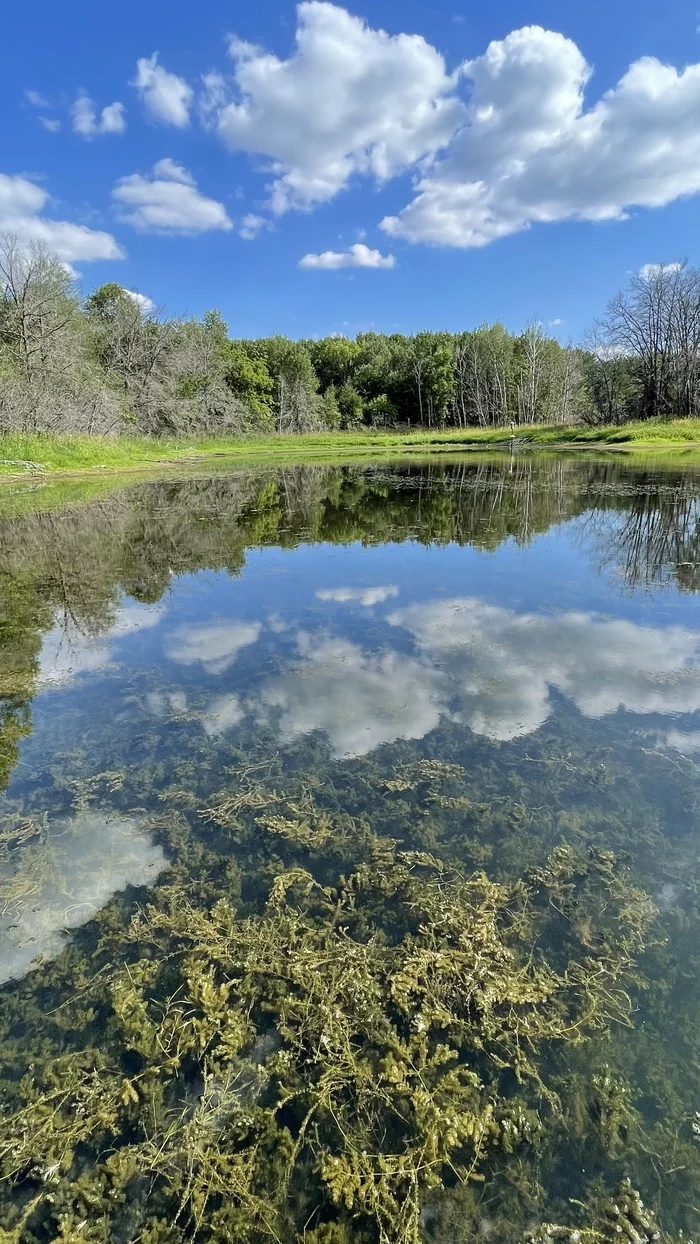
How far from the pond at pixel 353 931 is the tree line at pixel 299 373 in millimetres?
26670

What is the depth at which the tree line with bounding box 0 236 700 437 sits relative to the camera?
31.3 m

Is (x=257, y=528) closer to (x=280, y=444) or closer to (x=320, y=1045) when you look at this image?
(x=320, y=1045)

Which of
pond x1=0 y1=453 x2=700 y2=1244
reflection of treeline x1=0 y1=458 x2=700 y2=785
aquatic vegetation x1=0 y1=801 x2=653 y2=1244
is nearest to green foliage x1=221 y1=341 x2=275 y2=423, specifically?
reflection of treeline x1=0 y1=458 x2=700 y2=785

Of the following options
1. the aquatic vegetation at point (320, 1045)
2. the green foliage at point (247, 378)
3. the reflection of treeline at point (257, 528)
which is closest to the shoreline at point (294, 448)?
the green foliage at point (247, 378)

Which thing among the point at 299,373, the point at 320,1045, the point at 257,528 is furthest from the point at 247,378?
the point at 320,1045

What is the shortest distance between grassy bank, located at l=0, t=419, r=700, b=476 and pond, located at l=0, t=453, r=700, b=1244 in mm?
22877

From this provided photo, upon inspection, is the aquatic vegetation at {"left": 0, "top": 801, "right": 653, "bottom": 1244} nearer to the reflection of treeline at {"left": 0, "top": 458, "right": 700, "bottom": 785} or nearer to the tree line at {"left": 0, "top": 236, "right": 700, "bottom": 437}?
the reflection of treeline at {"left": 0, "top": 458, "right": 700, "bottom": 785}

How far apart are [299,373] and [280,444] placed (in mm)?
12785

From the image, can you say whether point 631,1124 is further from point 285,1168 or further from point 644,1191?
point 285,1168

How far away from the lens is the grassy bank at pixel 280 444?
26.5 meters

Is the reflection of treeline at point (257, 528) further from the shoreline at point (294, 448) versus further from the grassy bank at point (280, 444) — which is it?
the grassy bank at point (280, 444)

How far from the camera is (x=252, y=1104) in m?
2.37

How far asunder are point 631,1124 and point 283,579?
903 cm

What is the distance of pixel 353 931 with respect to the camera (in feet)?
10.4
